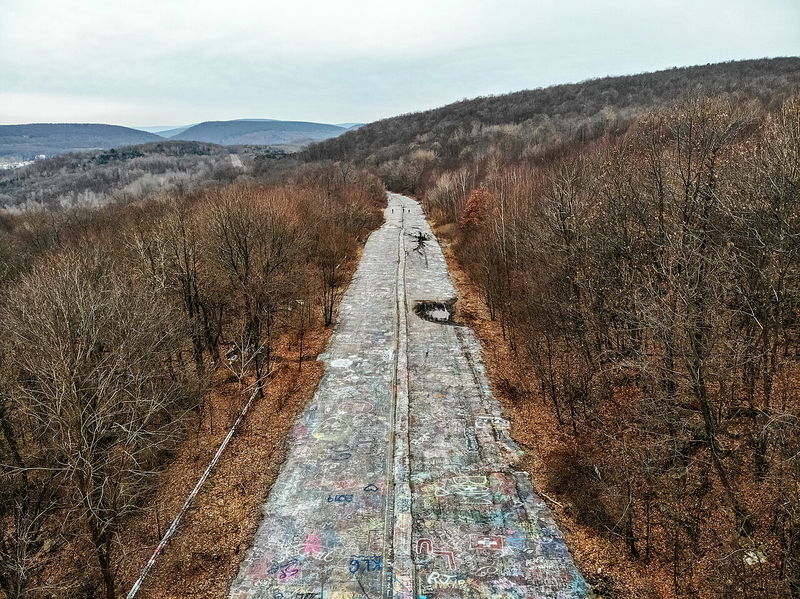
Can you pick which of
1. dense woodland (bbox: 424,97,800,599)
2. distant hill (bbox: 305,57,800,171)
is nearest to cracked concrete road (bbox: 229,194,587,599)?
dense woodland (bbox: 424,97,800,599)

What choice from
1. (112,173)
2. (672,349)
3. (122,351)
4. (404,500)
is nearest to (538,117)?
(672,349)

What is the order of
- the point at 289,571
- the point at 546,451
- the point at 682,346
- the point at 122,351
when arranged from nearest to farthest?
the point at 682,346
the point at 289,571
the point at 122,351
the point at 546,451

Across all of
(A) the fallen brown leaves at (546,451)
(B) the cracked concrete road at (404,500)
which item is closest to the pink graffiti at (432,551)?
(B) the cracked concrete road at (404,500)

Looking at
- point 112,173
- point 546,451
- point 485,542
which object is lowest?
point 485,542

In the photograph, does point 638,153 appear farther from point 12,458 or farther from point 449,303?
point 12,458

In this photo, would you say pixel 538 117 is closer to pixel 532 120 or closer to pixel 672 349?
pixel 532 120

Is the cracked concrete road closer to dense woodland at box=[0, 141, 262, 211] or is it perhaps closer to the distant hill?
the distant hill

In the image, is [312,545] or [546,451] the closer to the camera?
[312,545]
